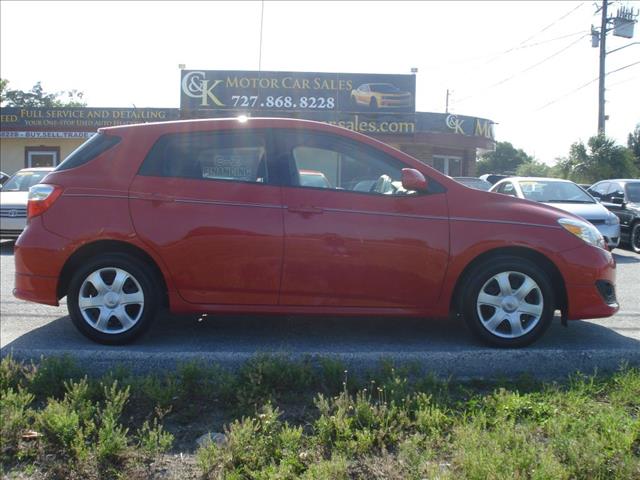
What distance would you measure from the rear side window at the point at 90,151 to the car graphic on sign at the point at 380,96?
18.3 metres

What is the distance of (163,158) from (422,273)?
2227 millimetres

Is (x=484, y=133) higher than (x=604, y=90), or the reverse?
(x=604, y=90)

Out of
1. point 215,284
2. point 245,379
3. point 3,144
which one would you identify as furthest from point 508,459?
point 3,144

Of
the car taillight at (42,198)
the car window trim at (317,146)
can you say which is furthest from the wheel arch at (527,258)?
the car taillight at (42,198)

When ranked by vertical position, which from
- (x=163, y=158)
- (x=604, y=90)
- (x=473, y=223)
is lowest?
(x=473, y=223)

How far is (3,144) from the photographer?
1033 inches

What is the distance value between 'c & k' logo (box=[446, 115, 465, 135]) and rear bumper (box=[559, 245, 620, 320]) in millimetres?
19711

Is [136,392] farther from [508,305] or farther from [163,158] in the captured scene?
[508,305]

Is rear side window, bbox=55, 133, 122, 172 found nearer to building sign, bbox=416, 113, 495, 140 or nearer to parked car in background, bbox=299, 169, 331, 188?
parked car in background, bbox=299, 169, 331, 188

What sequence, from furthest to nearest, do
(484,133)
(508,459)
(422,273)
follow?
(484,133) < (422,273) < (508,459)

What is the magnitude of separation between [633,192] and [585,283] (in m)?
10.3

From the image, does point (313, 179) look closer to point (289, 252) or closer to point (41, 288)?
point (289, 252)

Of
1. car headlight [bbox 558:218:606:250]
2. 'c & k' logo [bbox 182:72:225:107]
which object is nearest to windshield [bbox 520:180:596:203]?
car headlight [bbox 558:218:606:250]

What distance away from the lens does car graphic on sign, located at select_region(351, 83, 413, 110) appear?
22922 mm
